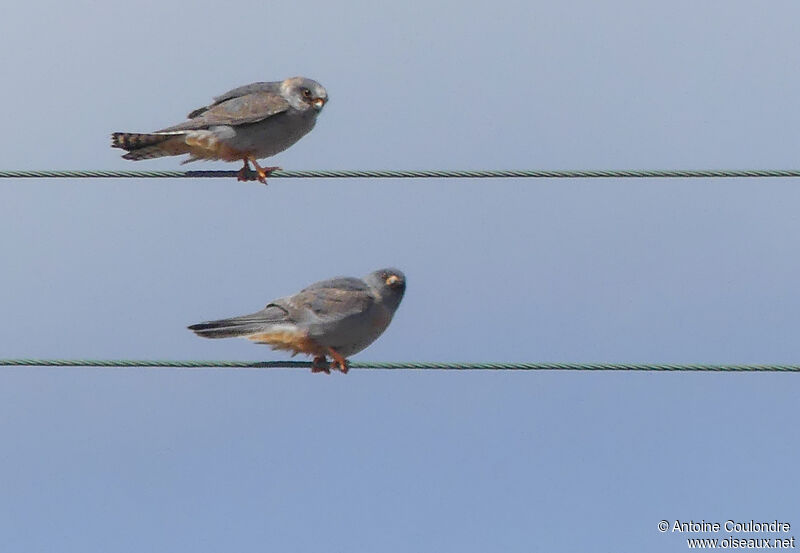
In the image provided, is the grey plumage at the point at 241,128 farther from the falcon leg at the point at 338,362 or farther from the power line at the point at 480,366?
the power line at the point at 480,366

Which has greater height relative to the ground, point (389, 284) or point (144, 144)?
point (144, 144)

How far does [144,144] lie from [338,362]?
8.27ft

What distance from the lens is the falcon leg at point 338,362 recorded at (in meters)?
10.8

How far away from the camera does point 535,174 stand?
30.8ft

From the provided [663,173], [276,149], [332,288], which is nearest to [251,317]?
[332,288]

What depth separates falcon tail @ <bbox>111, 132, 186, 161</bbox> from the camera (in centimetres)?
1226

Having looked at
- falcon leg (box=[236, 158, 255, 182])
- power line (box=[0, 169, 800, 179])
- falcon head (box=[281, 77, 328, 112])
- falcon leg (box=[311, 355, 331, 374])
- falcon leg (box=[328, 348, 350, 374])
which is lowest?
falcon leg (box=[311, 355, 331, 374])

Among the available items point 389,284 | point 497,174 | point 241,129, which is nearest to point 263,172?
point 241,129

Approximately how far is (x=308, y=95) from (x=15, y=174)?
→ 3.51 metres

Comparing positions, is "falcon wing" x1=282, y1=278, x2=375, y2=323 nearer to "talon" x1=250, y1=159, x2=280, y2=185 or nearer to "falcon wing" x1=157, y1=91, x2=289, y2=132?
"talon" x1=250, y1=159, x2=280, y2=185

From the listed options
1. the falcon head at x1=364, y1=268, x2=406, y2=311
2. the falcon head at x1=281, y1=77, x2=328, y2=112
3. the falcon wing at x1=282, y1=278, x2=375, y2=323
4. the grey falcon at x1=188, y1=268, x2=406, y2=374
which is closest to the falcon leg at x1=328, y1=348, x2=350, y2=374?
the grey falcon at x1=188, y1=268, x2=406, y2=374

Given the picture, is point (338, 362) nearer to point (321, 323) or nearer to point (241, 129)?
point (321, 323)

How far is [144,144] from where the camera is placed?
12.3 metres

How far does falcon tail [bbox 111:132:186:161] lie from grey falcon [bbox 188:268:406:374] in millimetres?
1773
